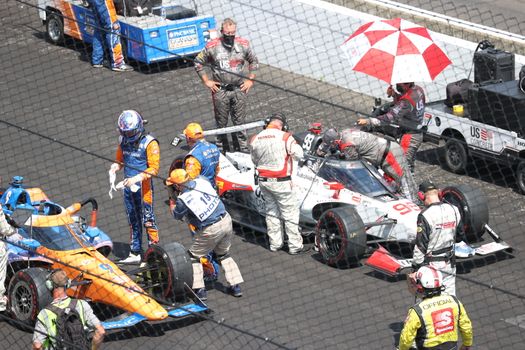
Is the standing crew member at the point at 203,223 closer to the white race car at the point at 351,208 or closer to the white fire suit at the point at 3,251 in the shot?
the white race car at the point at 351,208

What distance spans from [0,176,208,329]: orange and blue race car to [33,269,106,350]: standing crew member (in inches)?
24.4

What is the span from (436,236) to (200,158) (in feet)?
7.91

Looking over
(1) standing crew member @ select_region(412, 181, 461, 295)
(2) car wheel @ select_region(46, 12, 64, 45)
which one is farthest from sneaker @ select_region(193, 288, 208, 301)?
(2) car wheel @ select_region(46, 12, 64, 45)

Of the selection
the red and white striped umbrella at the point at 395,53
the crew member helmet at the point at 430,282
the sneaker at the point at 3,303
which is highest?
the crew member helmet at the point at 430,282

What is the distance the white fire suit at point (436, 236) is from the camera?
10.4 m

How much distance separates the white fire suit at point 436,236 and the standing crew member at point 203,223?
65.0 inches

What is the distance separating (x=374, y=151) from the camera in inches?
492

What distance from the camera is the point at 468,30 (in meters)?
16.2

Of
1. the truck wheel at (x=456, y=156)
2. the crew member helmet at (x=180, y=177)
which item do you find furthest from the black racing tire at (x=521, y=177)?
the crew member helmet at (x=180, y=177)

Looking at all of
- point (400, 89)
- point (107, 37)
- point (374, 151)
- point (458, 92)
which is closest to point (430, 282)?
point (374, 151)

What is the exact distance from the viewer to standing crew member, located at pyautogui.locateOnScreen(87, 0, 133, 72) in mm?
17203

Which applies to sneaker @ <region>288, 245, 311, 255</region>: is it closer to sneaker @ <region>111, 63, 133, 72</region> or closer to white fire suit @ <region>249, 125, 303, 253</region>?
white fire suit @ <region>249, 125, 303, 253</region>

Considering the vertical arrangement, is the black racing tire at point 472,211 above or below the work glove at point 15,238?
below

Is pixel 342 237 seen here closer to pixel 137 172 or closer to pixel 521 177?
pixel 137 172
